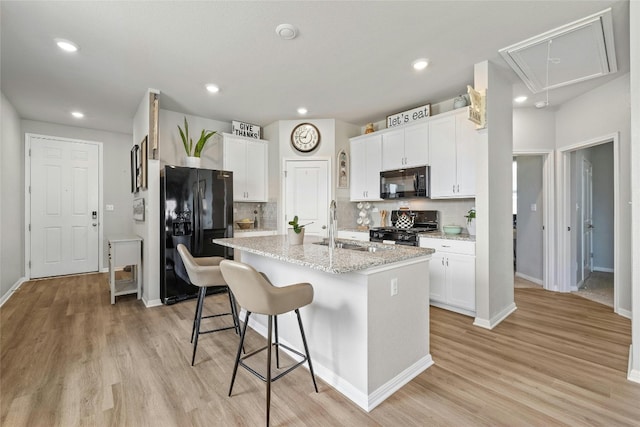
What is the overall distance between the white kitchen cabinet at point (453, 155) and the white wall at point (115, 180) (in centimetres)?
532

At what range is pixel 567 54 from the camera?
8.39 ft

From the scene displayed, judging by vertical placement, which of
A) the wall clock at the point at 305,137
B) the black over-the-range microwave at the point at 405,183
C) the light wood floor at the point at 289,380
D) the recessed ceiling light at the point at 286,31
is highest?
the recessed ceiling light at the point at 286,31

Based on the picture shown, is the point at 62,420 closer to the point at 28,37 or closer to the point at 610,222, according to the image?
the point at 28,37

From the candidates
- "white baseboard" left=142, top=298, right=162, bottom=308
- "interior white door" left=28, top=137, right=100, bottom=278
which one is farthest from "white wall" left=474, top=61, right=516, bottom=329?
"interior white door" left=28, top=137, right=100, bottom=278

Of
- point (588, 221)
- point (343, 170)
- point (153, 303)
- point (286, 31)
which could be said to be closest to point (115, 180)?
point (153, 303)

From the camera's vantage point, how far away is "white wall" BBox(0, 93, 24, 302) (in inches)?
141

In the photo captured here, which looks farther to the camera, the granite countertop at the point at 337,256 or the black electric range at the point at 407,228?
the black electric range at the point at 407,228

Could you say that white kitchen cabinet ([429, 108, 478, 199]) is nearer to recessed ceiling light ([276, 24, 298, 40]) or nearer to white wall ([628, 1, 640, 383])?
white wall ([628, 1, 640, 383])

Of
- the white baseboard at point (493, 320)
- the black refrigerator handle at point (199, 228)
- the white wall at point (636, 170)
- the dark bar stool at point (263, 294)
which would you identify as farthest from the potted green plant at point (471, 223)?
the black refrigerator handle at point (199, 228)

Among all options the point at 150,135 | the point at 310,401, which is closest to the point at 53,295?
the point at 150,135

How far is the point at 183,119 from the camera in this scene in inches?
167

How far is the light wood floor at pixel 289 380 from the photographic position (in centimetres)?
166

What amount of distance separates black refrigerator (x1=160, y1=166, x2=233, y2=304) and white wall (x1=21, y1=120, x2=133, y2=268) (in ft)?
7.71

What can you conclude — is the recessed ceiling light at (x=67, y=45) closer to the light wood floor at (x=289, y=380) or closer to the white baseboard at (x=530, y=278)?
the light wood floor at (x=289, y=380)
